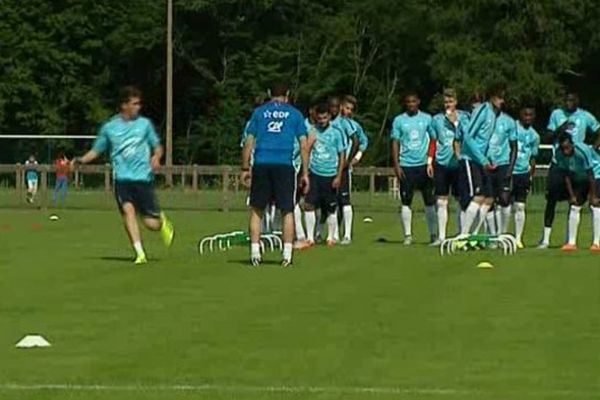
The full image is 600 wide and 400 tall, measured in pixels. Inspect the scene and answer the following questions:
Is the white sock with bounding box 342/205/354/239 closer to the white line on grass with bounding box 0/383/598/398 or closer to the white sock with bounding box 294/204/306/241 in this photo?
the white sock with bounding box 294/204/306/241

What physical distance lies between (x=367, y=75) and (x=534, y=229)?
173ft

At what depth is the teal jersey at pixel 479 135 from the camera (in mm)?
22156

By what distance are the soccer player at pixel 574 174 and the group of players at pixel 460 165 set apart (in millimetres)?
12

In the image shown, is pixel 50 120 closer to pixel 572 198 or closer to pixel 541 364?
pixel 572 198

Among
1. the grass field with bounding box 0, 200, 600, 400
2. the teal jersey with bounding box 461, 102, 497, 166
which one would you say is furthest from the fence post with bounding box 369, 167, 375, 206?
the grass field with bounding box 0, 200, 600, 400

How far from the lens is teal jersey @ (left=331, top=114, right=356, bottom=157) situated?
2411 cm

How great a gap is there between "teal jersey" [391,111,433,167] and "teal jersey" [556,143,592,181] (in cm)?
213

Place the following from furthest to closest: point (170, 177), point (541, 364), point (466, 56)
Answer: point (466, 56)
point (170, 177)
point (541, 364)

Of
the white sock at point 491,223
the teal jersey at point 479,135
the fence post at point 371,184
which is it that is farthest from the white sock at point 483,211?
the fence post at point 371,184

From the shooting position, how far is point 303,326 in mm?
12609

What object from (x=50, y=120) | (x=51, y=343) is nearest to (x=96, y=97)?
(x=50, y=120)

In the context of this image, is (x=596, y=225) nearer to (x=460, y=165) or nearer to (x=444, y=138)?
(x=460, y=165)

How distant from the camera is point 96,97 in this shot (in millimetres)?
80312

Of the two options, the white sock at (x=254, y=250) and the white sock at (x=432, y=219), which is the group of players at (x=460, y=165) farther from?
the white sock at (x=254, y=250)
